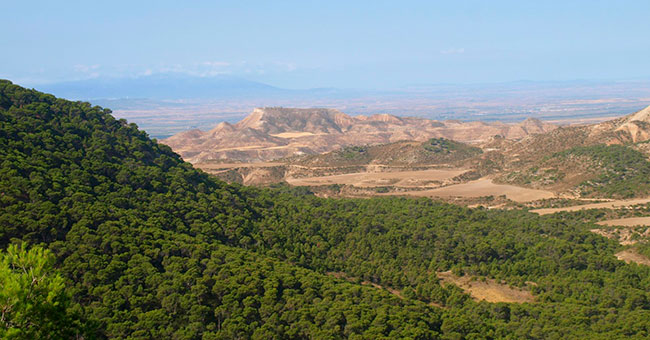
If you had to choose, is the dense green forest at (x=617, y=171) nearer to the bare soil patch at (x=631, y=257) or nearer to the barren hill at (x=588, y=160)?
the barren hill at (x=588, y=160)

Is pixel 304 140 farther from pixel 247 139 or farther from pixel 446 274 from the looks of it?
pixel 446 274

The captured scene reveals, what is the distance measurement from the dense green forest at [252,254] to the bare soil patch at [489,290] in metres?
1.22

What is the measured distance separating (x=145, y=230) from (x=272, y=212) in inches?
765

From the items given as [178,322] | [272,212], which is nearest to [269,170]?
[272,212]

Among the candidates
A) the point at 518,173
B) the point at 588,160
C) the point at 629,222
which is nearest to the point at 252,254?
the point at 629,222

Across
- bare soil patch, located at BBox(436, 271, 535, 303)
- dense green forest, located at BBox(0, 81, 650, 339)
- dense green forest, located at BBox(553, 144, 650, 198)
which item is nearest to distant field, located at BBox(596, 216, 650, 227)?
dense green forest, located at BBox(0, 81, 650, 339)

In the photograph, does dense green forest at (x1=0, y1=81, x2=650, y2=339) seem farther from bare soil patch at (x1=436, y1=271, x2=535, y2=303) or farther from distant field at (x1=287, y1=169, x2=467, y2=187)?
distant field at (x1=287, y1=169, x2=467, y2=187)

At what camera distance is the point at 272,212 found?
59.5m

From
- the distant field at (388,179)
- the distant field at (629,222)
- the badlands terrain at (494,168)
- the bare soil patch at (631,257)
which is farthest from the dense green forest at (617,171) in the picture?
the bare soil patch at (631,257)

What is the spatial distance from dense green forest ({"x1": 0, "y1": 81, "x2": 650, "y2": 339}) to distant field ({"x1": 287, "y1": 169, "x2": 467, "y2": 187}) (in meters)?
34.1

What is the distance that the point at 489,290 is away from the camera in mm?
45312

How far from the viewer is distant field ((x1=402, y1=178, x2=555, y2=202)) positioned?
283 ft

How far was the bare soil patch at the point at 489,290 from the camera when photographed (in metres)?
43.4

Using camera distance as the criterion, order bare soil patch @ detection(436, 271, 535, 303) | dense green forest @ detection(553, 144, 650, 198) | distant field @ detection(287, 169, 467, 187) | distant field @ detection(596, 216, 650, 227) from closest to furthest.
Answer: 1. bare soil patch @ detection(436, 271, 535, 303)
2. distant field @ detection(596, 216, 650, 227)
3. dense green forest @ detection(553, 144, 650, 198)
4. distant field @ detection(287, 169, 467, 187)
